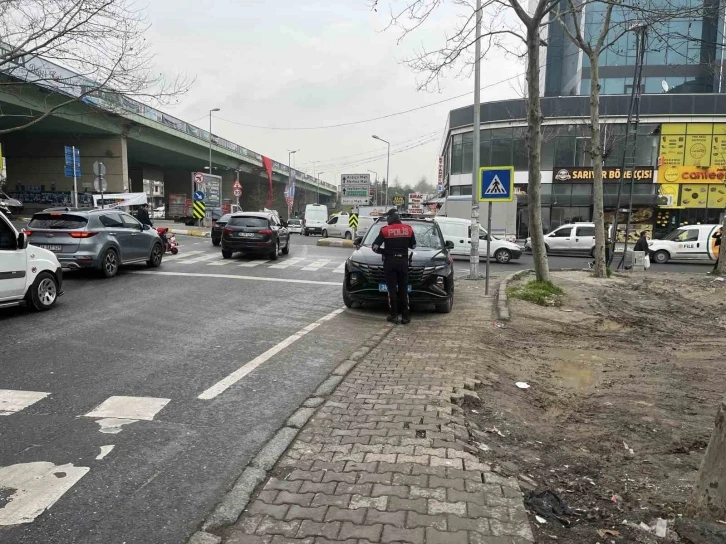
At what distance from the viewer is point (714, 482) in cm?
278

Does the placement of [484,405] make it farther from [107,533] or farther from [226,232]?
[226,232]

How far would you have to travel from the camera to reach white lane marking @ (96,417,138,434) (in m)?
4.19

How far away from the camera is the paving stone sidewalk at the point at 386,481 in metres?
2.84

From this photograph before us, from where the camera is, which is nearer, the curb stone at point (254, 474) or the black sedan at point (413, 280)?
the curb stone at point (254, 474)

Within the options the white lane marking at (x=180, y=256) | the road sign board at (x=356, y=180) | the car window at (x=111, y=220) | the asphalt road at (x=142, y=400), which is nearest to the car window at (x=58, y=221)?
the car window at (x=111, y=220)

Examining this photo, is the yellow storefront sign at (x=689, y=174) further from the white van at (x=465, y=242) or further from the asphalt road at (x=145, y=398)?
the asphalt road at (x=145, y=398)

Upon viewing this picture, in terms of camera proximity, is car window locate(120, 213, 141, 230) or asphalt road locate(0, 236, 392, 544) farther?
car window locate(120, 213, 141, 230)

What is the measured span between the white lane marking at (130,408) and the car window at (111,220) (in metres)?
9.40

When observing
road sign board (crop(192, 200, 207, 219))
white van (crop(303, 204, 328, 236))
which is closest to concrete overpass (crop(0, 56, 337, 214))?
road sign board (crop(192, 200, 207, 219))

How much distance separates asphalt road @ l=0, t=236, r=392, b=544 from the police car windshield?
1497 mm

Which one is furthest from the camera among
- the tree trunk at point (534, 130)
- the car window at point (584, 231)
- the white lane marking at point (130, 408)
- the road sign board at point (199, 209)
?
the road sign board at point (199, 209)

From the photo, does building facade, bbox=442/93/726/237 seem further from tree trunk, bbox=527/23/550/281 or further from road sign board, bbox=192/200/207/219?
tree trunk, bbox=527/23/550/281

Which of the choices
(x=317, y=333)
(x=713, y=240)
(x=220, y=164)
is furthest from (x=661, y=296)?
(x=220, y=164)

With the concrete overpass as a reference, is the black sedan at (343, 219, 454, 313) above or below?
below
